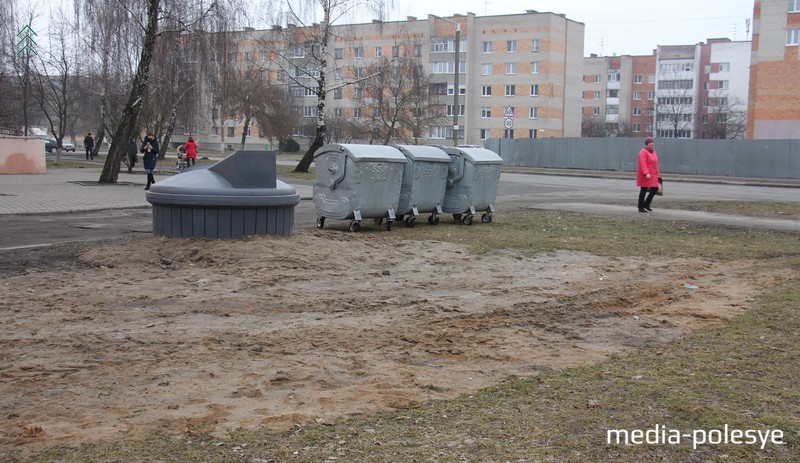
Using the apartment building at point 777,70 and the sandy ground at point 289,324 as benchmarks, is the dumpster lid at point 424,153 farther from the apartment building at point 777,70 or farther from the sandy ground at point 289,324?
the apartment building at point 777,70

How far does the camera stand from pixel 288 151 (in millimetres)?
83000

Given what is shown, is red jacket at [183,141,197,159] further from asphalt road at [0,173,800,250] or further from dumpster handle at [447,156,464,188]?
dumpster handle at [447,156,464,188]

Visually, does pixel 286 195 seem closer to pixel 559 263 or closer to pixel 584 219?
pixel 559 263

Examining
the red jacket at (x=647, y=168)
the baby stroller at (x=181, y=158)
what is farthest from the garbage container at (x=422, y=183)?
the baby stroller at (x=181, y=158)

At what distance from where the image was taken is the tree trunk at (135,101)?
26.5 metres

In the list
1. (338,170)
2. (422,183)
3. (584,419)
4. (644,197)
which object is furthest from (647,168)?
(584,419)

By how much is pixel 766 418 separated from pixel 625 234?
32.8ft

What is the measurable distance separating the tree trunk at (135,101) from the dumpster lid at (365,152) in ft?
47.4

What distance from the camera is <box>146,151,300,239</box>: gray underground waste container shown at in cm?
1035

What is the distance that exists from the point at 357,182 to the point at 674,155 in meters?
37.5

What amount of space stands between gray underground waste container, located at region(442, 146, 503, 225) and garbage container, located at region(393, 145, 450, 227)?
0.32 metres

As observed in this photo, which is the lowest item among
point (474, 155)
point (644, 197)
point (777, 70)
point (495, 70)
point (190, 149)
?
point (644, 197)

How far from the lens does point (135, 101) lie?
27.1 meters

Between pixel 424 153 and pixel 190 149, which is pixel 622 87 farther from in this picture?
pixel 424 153
